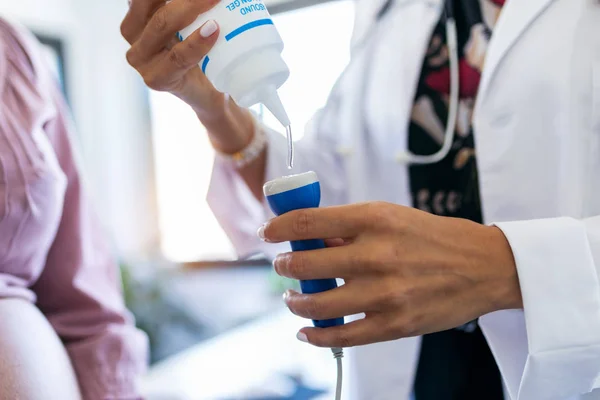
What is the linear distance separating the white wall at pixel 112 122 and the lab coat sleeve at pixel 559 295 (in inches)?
83.0

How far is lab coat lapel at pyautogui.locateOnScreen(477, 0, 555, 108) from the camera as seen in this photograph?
60 cm

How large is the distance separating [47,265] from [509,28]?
1.91 ft

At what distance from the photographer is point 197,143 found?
7.56 feet

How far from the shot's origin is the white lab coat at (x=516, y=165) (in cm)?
43

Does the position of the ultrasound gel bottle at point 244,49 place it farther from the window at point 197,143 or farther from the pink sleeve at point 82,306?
the window at point 197,143

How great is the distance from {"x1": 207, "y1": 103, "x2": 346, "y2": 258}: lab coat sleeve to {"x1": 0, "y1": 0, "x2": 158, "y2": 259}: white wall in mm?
1677

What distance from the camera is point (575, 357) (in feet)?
1.44

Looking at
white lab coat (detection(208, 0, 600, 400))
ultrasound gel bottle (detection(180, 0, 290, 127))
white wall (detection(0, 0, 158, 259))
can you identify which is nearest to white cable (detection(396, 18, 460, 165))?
white lab coat (detection(208, 0, 600, 400))

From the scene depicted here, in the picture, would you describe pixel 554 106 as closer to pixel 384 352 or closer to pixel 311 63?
pixel 384 352

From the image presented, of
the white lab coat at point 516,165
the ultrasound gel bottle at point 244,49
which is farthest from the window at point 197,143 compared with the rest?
the ultrasound gel bottle at point 244,49

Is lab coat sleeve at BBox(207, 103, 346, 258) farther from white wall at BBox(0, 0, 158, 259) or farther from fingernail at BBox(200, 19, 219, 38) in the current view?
white wall at BBox(0, 0, 158, 259)

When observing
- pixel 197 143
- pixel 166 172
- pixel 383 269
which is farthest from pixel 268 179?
pixel 166 172

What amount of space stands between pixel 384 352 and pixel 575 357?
32 cm

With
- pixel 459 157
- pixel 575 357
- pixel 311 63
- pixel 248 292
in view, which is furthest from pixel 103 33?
pixel 575 357
